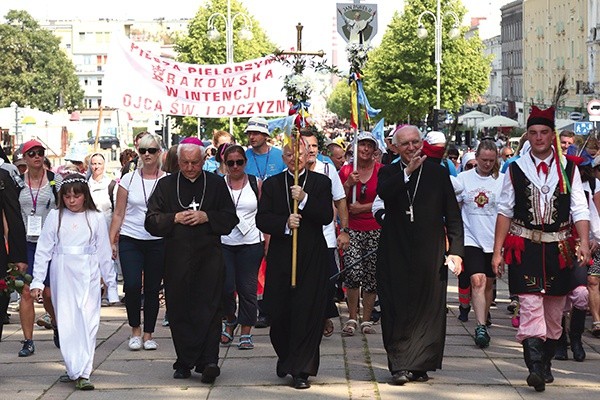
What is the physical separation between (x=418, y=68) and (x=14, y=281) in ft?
200

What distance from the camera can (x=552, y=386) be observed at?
29.8 ft

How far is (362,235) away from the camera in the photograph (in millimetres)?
11875

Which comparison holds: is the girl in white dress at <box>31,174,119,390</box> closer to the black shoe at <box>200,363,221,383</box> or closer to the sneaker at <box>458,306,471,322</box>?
the black shoe at <box>200,363,221,383</box>

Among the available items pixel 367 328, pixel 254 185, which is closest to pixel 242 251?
pixel 254 185

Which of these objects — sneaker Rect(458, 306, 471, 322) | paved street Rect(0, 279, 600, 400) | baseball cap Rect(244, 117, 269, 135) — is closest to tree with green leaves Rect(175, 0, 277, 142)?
sneaker Rect(458, 306, 471, 322)

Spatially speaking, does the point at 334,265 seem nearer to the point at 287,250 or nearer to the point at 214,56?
the point at 287,250

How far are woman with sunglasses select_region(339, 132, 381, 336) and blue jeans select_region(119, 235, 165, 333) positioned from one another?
6.35ft

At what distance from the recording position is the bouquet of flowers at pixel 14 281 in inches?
365

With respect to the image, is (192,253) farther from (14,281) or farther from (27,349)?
(27,349)

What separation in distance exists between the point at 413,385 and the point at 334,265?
3028mm

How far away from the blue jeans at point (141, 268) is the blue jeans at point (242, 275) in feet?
2.18

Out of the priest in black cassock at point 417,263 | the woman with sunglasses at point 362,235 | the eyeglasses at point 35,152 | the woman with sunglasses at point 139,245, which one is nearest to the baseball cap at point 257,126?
the woman with sunglasses at point 362,235

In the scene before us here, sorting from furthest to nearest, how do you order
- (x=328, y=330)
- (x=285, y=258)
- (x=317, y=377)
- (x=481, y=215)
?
(x=481, y=215)
(x=328, y=330)
(x=317, y=377)
(x=285, y=258)

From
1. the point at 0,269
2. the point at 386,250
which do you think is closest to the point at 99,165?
the point at 0,269
